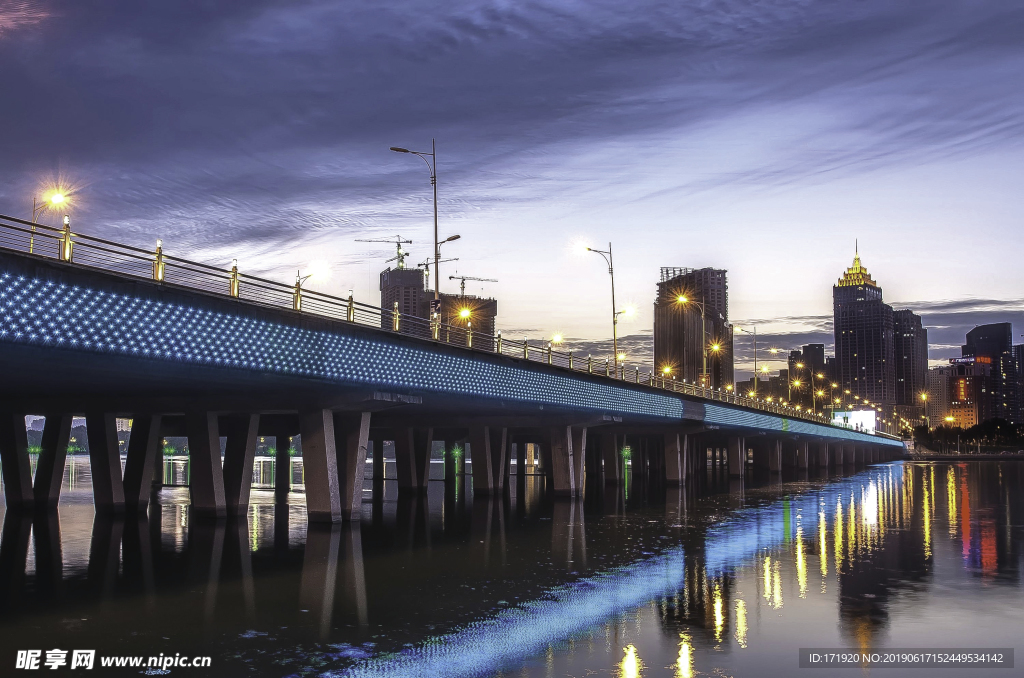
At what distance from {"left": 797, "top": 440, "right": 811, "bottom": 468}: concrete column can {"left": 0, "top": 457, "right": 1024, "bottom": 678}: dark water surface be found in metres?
105

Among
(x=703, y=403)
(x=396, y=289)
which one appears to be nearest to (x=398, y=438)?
(x=703, y=403)

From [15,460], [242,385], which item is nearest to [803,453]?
[15,460]

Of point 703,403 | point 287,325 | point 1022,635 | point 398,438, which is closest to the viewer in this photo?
point 1022,635

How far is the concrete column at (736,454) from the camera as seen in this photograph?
375ft

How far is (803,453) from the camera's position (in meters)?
161

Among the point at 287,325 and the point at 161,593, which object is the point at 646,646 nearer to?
the point at 161,593

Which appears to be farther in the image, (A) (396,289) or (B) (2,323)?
(A) (396,289)

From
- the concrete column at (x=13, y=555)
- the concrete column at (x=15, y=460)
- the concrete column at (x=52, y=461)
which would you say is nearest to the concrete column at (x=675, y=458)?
the concrete column at (x=52, y=461)

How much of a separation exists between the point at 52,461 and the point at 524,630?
1836 inches

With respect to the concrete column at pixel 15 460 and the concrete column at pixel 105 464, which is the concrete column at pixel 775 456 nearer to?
the concrete column at pixel 105 464

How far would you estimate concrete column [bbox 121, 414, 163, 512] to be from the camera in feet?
183

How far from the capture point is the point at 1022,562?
32.5 m

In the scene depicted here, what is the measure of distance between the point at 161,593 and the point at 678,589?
13.5 metres

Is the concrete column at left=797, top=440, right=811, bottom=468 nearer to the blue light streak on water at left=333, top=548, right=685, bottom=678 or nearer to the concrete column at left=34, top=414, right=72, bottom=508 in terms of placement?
the concrete column at left=34, top=414, right=72, bottom=508
